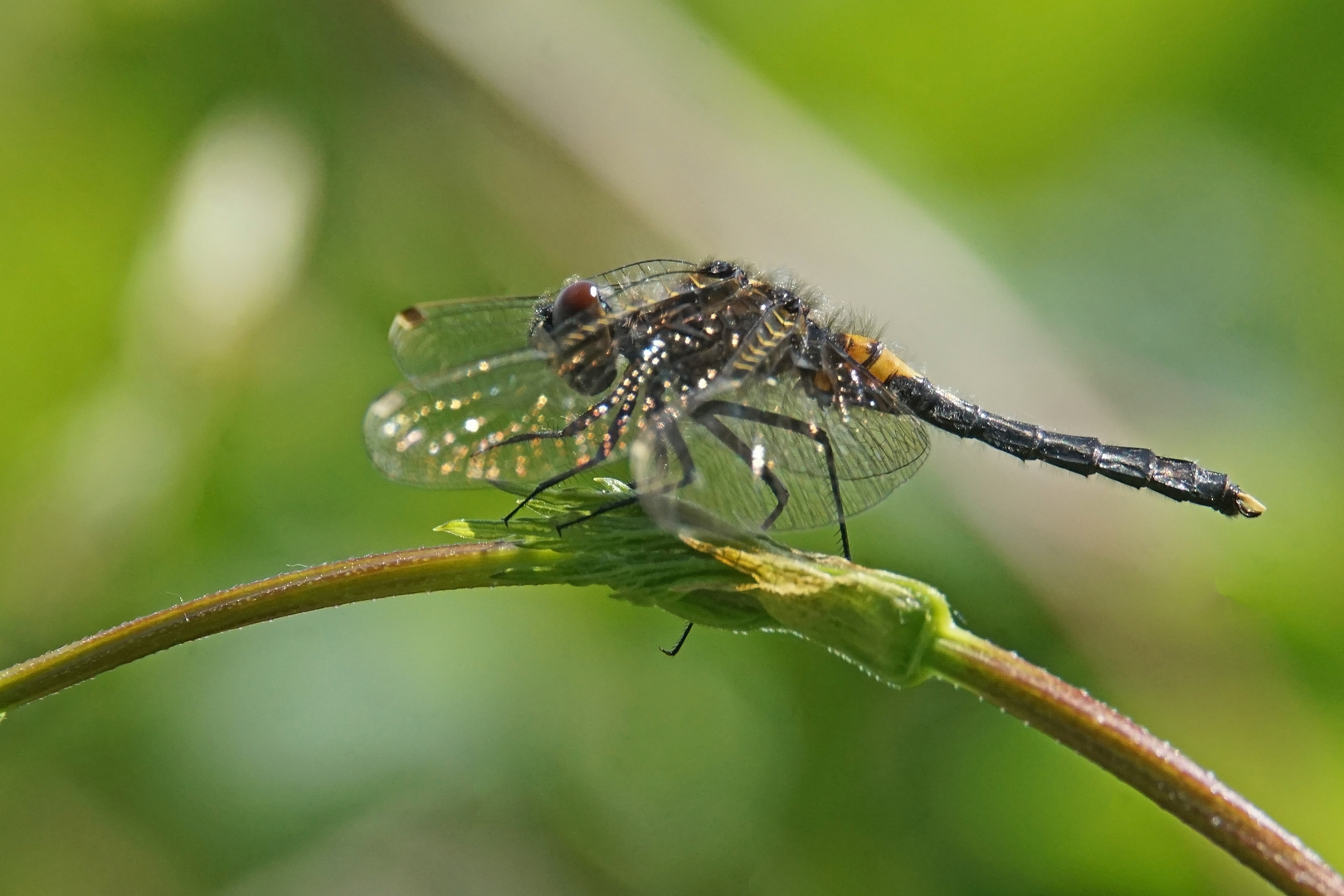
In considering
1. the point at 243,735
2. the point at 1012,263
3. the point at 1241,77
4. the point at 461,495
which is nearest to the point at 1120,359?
the point at 1012,263

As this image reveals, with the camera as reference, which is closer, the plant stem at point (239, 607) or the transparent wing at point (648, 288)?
the plant stem at point (239, 607)

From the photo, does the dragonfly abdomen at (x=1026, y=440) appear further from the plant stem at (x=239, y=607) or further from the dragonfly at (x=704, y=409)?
the plant stem at (x=239, y=607)

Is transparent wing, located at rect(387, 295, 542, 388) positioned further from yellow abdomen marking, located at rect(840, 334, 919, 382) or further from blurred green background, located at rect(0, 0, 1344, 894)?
yellow abdomen marking, located at rect(840, 334, 919, 382)

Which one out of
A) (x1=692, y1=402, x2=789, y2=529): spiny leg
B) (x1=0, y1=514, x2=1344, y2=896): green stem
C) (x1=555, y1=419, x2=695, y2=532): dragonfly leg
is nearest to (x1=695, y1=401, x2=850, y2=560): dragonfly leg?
(x1=692, y1=402, x2=789, y2=529): spiny leg

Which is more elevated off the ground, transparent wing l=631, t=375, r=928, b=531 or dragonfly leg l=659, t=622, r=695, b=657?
transparent wing l=631, t=375, r=928, b=531

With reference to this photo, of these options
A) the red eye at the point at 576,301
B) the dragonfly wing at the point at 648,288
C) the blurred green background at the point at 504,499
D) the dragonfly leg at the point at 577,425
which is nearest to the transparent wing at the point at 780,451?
the dragonfly leg at the point at 577,425

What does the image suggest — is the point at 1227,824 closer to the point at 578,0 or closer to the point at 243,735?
the point at 243,735
